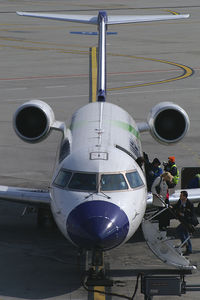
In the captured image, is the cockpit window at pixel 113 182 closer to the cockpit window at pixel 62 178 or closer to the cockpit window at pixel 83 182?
the cockpit window at pixel 83 182

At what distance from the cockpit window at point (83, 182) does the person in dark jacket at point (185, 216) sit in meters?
2.50

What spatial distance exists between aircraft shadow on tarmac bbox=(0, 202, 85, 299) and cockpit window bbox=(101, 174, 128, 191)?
2171mm

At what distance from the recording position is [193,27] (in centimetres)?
6275

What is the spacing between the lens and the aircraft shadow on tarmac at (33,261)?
15.5 m

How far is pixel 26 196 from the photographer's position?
18.3 metres

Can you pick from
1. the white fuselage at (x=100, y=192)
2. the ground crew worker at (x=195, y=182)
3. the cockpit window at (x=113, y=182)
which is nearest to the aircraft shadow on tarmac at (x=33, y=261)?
the white fuselage at (x=100, y=192)

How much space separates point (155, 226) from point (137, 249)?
1632 mm

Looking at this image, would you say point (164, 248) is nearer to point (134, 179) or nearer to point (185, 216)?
point (185, 216)

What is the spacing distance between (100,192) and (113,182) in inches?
19.1

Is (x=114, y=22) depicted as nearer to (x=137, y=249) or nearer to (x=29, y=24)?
(x=137, y=249)

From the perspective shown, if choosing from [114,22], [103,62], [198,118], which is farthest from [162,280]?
[198,118]

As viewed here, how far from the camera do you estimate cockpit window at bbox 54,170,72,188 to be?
1611cm

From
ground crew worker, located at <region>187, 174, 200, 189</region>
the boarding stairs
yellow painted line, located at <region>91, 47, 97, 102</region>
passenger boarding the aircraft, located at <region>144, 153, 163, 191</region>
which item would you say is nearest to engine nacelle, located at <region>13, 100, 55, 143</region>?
passenger boarding the aircraft, located at <region>144, 153, 163, 191</region>

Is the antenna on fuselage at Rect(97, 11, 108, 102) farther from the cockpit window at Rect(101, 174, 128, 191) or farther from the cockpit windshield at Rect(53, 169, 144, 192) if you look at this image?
Result: the cockpit window at Rect(101, 174, 128, 191)
